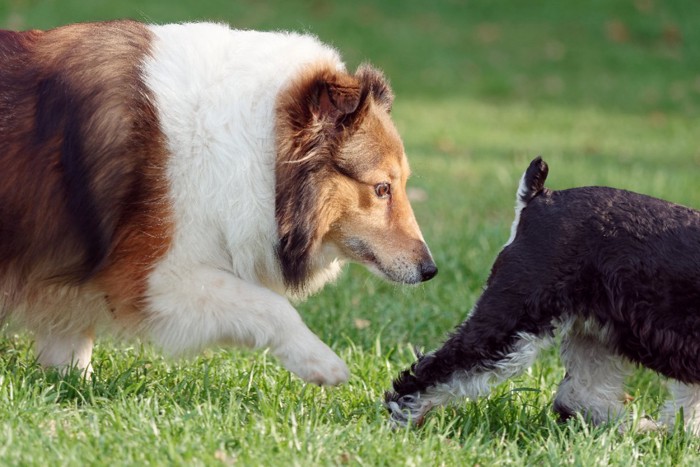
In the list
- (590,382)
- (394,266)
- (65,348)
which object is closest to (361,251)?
(394,266)

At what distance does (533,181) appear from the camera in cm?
395

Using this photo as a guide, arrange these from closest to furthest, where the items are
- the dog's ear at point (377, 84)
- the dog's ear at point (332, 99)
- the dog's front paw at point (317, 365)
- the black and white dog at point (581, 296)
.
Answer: the black and white dog at point (581, 296)
the dog's front paw at point (317, 365)
the dog's ear at point (332, 99)
the dog's ear at point (377, 84)

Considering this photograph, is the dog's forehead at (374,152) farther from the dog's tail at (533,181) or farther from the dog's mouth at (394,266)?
the dog's tail at (533,181)

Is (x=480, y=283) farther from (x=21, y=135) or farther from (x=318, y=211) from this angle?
(x=21, y=135)

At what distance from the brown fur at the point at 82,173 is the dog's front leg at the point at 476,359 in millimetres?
1177

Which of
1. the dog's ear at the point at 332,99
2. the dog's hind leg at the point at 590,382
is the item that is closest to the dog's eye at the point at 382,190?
the dog's ear at the point at 332,99

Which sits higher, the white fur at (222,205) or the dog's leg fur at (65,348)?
the white fur at (222,205)

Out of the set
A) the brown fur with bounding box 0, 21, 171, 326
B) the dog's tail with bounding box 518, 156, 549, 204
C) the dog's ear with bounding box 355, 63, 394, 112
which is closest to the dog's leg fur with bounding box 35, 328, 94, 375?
the brown fur with bounding box 0, 21, 171, 326

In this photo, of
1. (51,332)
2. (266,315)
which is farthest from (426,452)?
(51,332)

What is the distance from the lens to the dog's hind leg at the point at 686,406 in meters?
3.99

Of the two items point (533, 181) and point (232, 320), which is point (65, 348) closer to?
point (232, 320)

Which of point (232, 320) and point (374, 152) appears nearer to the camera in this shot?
point (232, 320)

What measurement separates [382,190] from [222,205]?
0.73m

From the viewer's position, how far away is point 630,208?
12.4ft
